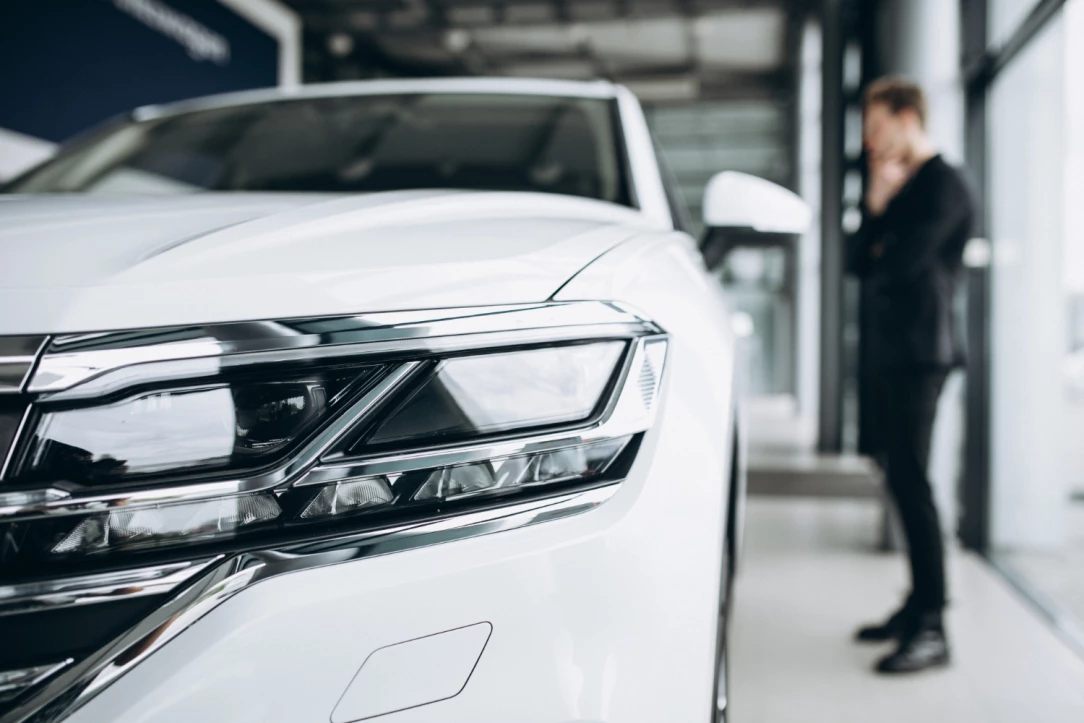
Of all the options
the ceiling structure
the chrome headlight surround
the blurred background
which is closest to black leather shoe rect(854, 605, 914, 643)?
the blurred background

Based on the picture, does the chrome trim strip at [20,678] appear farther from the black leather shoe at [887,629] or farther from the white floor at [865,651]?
the black leather shoe at [887,629]

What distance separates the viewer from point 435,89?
1.96 m

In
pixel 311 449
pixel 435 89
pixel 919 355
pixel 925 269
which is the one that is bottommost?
pixel 311 449

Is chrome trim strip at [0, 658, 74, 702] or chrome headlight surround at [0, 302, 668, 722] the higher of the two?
chrome headlight surround at [0, 302, 668, 722]

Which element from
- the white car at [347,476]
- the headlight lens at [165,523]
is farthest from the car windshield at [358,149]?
the headlight lens at [165,523]

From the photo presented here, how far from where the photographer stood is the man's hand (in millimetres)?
2312

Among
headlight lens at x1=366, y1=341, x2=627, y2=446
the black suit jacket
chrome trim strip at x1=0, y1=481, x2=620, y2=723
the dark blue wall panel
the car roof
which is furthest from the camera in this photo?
the dark blue wall panel

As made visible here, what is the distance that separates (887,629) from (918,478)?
48 cm

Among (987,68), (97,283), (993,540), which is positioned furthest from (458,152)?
(993,540)

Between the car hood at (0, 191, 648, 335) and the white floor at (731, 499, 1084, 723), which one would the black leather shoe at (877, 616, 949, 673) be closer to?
the white floor at (731, 499, 1084, 723)

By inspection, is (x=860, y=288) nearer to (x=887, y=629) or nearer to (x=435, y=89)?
(x=887, y=629)

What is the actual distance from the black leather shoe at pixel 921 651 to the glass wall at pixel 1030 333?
3.58 ft

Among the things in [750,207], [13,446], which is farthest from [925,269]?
[13,446]

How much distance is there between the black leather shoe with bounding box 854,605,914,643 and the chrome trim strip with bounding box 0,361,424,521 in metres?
1.99
